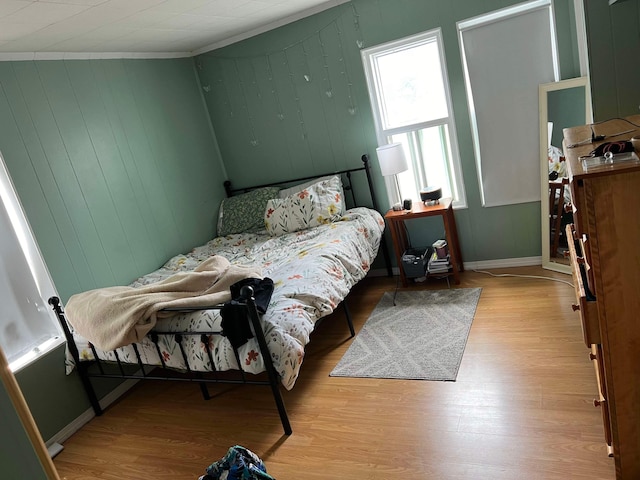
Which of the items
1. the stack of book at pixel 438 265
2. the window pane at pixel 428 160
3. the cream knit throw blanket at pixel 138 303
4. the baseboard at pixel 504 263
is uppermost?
the window pane at pixel 428 160

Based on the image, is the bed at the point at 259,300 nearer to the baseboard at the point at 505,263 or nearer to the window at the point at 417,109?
the window at the point at 417,109

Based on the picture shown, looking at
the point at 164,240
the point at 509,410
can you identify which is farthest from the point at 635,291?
the point at 164,240

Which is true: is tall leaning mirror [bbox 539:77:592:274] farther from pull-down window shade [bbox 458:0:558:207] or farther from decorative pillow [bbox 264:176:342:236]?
decorative pillow [bbox 264:176:342:236]

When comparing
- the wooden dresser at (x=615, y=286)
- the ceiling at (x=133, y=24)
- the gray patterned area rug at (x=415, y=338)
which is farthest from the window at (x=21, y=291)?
the wooden dresser at (x=615, y=286)

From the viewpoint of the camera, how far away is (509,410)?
2209 mm

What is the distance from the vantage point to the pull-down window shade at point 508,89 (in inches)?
126

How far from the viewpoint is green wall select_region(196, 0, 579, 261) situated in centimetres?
347

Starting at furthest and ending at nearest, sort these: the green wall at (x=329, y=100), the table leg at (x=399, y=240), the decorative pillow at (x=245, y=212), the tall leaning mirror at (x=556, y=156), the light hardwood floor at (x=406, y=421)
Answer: the decorative pillow at (x=245, y=212) < the table leg at (x=399, y=240) < the green wall at (x=329, y=100) < the tall leaning mirror at (x=556, y=156) < the light hardwood floor at (x=406, y=421)

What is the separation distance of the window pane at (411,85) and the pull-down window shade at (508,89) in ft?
0.78

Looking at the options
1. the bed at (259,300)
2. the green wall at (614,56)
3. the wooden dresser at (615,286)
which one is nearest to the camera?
the wooden dresser at (615,286)

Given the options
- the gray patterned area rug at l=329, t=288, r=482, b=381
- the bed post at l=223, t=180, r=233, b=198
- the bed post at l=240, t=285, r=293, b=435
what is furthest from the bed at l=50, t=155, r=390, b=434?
the bed post at l=223, t=180, r=233, b=198

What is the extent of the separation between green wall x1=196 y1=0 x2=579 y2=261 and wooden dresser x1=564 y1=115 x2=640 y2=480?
2.02 metres

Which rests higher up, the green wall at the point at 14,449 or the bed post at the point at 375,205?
the green wall at the point at 14,449

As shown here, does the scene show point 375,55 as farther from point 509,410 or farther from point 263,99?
point 509,410
